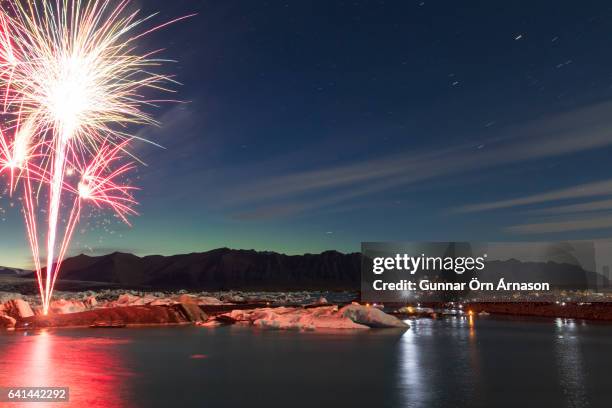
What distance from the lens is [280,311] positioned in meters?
52.8

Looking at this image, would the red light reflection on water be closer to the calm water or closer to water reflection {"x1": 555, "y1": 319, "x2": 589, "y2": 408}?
the calm water

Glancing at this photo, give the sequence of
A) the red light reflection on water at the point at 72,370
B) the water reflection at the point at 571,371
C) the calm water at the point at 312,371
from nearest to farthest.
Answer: the red light reflection on water at the point at 72,370 → the calm water at the point at 312,371 → the water reflection at the point at 571,371

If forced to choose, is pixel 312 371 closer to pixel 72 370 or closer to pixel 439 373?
pixel 439 373

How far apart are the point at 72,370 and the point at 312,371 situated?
931cm

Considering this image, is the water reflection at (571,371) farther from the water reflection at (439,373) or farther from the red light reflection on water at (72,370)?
the red light reflection on water at (72,370)

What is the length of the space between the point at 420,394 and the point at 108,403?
9.21 m

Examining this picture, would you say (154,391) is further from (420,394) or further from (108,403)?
(420,394)

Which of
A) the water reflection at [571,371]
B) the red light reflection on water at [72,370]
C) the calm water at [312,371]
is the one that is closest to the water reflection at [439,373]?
the calm water at [312,371]

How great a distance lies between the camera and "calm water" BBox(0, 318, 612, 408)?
16.4 meters

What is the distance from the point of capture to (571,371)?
73.9ft

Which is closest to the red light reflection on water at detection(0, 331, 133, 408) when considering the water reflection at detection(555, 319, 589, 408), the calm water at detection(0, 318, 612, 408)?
the calm water at detection(0, 318, 612, 408)

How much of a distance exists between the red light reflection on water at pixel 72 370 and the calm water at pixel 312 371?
0.15 ft

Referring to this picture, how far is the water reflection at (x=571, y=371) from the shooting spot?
1670 centimetres

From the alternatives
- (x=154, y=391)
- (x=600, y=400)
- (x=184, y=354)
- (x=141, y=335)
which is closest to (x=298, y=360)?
(x=184, y=354)
